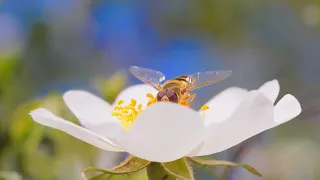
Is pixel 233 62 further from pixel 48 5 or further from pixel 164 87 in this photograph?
pixel 164 87

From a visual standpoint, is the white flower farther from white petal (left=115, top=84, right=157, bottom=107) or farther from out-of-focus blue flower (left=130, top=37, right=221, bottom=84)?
out-of-focus blue flower (left=130, top=37, right=221, bottom=84)

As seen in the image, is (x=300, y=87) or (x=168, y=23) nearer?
(x=300, y=87)

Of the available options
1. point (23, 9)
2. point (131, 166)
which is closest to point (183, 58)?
point (23, 9)

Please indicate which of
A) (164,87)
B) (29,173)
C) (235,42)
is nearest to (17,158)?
(29,173)

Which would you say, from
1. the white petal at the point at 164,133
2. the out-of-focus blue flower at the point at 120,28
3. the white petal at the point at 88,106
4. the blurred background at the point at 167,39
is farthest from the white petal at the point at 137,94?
the out-of-focus blue flower at the point at 120,28

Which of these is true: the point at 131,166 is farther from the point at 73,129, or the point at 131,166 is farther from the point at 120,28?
the point at 120,28
